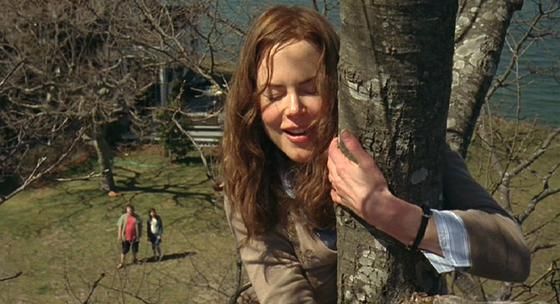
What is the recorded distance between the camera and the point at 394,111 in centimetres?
134

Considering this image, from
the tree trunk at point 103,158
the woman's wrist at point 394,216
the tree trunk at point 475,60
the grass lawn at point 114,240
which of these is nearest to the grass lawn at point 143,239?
the grass lawn at point 114,240

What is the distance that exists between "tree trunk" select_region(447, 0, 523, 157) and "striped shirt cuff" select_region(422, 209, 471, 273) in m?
0.66

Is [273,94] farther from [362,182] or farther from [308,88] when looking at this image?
[362,182]

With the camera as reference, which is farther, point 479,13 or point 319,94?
point 479,13

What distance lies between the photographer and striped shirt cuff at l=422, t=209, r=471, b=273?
56.4 inches

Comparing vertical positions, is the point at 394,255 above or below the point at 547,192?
above

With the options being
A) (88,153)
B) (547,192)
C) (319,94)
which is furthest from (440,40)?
(88,153)

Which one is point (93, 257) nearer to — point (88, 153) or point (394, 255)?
point (88, 153)

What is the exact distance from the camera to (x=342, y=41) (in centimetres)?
135

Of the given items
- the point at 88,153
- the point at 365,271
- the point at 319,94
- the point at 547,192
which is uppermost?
the point at 319,94

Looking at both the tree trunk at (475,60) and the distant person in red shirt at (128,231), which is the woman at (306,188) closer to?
the tree trunk at (475,60)

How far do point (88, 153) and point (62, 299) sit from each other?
7.98m

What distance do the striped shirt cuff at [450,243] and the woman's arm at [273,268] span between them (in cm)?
48

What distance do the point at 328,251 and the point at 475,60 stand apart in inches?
29.4
